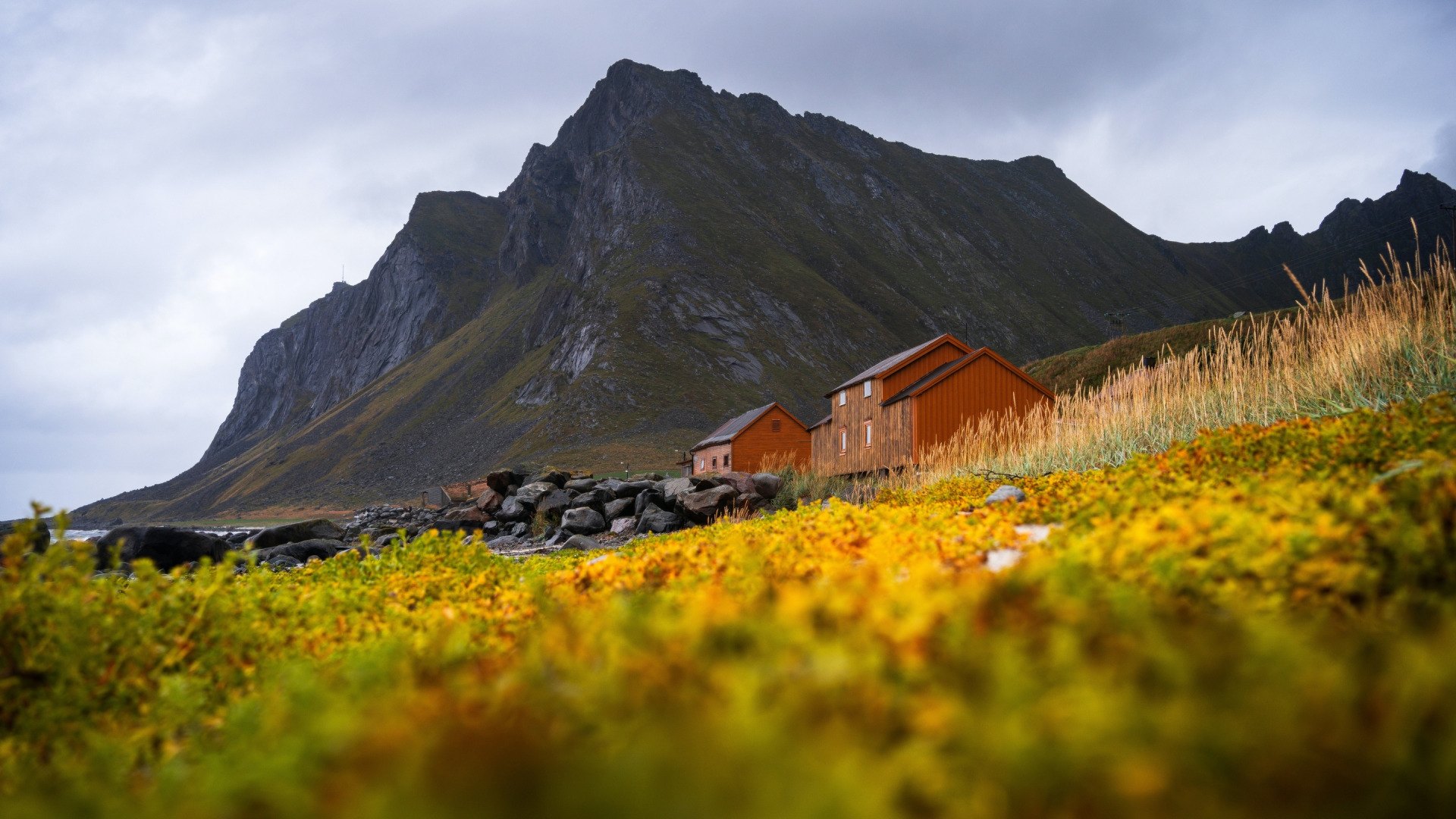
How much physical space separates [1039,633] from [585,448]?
58.9 metres

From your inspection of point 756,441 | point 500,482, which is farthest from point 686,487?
point 756,441

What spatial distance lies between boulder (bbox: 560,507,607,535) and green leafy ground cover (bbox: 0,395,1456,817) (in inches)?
505

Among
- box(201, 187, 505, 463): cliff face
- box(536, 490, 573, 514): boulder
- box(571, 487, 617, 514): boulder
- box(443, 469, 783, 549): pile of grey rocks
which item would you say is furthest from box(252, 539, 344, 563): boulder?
box(201, 187, 505, 463): cliff face

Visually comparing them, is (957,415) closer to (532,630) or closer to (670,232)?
(532,630)

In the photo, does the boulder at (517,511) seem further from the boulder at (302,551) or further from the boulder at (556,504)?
the boulder at (302,551)

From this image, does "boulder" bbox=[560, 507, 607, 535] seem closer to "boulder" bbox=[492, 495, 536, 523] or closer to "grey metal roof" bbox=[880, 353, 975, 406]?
"boulder" bbox=[492, 495, 536, 523]

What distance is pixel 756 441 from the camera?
3778 cm

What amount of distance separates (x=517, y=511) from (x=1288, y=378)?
1754 cm

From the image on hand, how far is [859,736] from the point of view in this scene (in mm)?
1715

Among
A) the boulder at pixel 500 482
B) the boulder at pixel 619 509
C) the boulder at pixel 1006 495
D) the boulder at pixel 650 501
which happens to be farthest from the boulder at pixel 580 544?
the boulder at pixel 500 482

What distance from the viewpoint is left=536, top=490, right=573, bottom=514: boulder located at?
64.4ft

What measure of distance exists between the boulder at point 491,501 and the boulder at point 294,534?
3994 millimetres

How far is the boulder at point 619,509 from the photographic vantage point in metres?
18.5

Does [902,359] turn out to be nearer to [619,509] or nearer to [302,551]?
[619,509]
